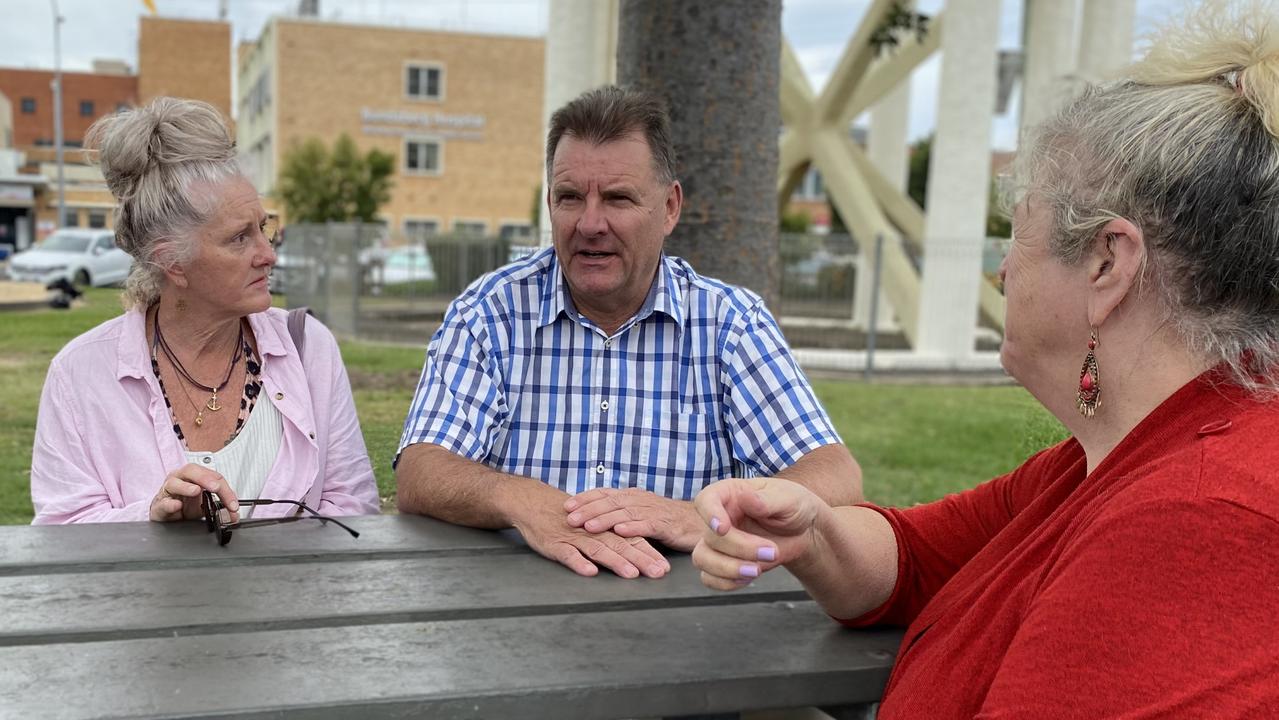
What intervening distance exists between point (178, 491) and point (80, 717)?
2.81 feet

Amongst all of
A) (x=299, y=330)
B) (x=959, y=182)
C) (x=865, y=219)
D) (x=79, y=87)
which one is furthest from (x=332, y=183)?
(x=299, y=330)

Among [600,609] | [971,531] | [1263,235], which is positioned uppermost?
[1263,235]

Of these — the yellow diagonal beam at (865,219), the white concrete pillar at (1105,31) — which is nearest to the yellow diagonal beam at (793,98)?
the yellow diagonal beam at (865,219)

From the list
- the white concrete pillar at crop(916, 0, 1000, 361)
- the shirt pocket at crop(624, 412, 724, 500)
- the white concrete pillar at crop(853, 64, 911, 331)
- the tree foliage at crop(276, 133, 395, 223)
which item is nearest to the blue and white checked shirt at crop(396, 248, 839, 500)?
the shirt pocket at crop(624, 412, 724, 500)

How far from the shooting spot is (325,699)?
137cm

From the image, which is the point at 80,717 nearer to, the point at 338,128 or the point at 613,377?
the point at 613,377

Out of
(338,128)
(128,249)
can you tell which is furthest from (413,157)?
(128,249)

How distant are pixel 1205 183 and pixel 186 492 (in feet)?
5.70

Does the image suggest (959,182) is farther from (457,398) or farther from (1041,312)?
(1041,312)

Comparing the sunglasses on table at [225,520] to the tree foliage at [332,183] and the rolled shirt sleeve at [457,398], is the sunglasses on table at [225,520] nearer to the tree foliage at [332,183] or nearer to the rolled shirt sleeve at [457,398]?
the rolled shirt sleeve at [457,398]

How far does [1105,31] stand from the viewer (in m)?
14.2

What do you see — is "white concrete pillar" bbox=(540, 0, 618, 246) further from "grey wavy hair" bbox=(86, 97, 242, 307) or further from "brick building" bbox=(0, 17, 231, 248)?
"brick building" bbox=(0, 17, 231, 248)

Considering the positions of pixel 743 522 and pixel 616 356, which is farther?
pixel 616 356

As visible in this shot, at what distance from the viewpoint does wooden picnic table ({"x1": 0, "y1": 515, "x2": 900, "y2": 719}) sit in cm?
140
